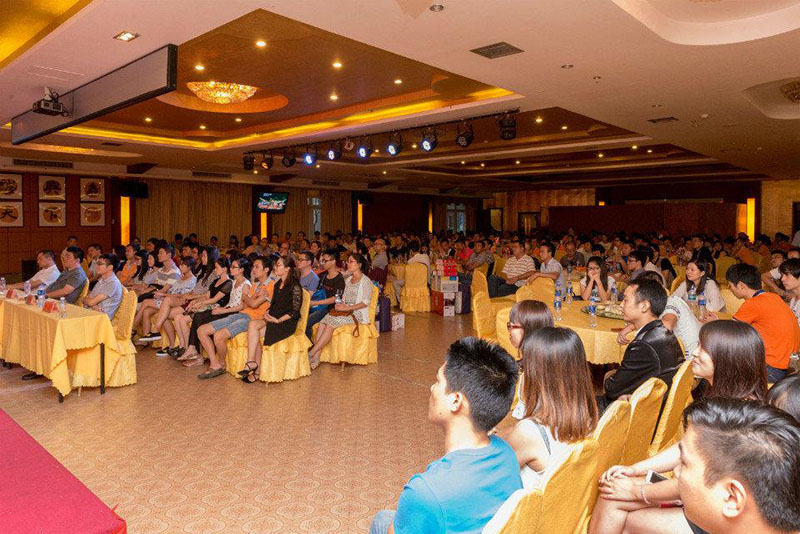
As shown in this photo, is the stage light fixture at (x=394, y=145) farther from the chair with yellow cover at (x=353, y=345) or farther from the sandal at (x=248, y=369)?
the sandal at (x=248, y=369)

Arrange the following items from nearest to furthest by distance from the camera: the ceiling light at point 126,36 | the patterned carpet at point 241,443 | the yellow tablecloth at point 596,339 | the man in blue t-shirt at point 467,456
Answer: the man in blue t-shirt at point 467,456
the patterned carpet at point 241,443
the ceiling light at point 126,36
the yellow tablecloth at point 596,339

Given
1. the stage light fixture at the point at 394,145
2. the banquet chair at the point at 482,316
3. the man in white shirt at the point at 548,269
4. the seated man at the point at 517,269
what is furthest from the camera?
the stage light fixture at the point at 394,145

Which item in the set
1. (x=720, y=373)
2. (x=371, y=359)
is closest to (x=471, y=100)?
(x=371, y=359)

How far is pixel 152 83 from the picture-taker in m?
4.73

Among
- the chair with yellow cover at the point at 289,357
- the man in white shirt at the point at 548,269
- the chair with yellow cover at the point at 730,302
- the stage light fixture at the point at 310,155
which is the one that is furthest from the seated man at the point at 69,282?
the chair with yellow cover at the point at 730,302

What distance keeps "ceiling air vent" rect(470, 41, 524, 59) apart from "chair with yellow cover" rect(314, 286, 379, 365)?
2.93 meters

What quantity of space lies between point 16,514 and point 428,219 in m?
24.0

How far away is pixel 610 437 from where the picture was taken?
6.92 feet

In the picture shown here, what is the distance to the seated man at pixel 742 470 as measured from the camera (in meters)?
1.20

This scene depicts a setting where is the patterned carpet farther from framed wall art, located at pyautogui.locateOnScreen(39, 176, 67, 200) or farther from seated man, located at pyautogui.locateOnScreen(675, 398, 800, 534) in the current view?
framed wall art, located at pyautogui.locateOnScreen(39, 176, 67, 200)

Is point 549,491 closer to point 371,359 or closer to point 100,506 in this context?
point 100,506

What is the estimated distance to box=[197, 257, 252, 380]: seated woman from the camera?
20.4 ft

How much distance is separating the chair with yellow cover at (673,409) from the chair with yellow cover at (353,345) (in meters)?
4.13

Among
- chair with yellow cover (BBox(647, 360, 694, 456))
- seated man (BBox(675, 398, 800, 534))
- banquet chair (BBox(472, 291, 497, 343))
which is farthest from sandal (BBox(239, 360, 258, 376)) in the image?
seated man (BBox(675, 398, 800, 534))
